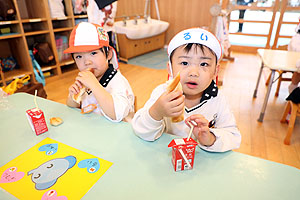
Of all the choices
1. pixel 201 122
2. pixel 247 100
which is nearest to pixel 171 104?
pixel 201 122

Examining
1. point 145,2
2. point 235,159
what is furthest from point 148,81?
point 145,2

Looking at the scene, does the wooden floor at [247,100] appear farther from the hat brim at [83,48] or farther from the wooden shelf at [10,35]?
the hat brim at [83,48]

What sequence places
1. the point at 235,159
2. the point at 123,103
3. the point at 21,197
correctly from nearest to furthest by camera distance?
the point at 21,197
the point at 235,159
the point at 123,103

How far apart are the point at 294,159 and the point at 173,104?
1.60 m

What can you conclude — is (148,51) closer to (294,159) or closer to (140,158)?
(294,159)

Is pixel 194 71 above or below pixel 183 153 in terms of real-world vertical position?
above

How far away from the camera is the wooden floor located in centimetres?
181

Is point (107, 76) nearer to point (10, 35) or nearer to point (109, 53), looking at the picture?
point (109, 53)

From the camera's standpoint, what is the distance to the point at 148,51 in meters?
5.23

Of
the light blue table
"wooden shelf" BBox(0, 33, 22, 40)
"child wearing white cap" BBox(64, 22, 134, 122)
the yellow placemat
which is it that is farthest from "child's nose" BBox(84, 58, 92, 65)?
"wooden shelf" BBox(0, 33, 22, 40)

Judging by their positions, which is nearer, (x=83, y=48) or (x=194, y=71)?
(x=194, y=71)

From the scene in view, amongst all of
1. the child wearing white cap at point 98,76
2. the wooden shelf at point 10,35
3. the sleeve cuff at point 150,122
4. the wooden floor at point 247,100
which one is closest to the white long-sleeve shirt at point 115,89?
the child wearing white cap at point 98,76

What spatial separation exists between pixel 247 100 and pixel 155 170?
250 cm

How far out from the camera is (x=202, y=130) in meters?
0.69
